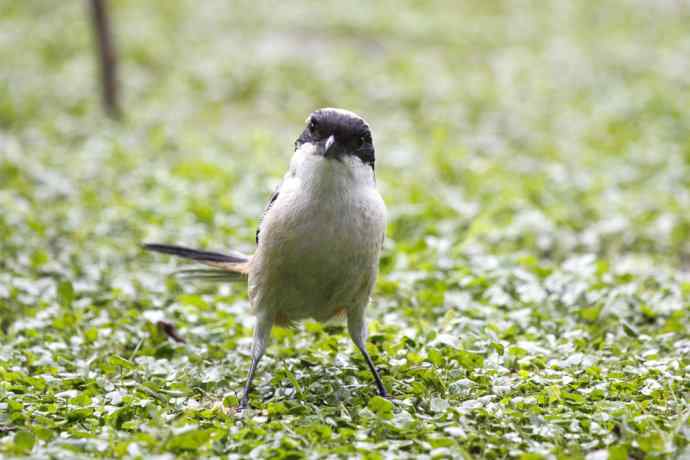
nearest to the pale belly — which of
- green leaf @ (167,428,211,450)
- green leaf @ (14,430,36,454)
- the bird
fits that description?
the bird

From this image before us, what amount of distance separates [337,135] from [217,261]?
1504 millimetres

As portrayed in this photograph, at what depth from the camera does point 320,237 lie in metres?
3.75

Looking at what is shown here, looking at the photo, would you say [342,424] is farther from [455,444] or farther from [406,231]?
[406,231]

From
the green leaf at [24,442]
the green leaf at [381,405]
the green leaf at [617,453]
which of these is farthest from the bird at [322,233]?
the green leaf at [617,453]

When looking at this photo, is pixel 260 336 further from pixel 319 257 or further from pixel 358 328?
pixel 319 257

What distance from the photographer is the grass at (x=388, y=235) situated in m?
3.48

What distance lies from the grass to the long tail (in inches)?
7.5

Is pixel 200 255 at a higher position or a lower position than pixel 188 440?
higher

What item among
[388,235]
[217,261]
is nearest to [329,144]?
[217,261]

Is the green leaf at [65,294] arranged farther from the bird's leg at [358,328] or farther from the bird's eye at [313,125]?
the bird's eye at [313,125]

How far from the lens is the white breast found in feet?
12.3

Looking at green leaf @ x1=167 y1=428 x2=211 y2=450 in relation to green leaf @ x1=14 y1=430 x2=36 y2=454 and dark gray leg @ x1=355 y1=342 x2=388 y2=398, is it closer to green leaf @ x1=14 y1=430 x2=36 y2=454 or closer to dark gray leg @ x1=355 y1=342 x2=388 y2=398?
green leaf @ x1=14 y1=430 x2=36 y2=454

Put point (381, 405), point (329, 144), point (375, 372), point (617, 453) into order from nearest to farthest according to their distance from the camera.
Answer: point (617, 453) → point (381, 405) → point (329, 144) → point (375, 372)

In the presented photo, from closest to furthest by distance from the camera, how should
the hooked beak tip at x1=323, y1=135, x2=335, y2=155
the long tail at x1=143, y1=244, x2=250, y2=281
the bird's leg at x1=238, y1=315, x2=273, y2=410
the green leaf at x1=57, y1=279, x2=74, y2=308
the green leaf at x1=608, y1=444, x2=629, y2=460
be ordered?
Result: 1. the green leaf at x1=608, y1=444, x2=629, y2=460
2. the hooked beak tip at x1=323, y1=135, x2=335, y2=155
3. the bird's leg at x1=238, y1=315, x2=273, y2=410
4. the long tail at x1=143, y1=244, x2=250, y2=281
5. the green leaf at x1=57, y1=279, x2=74, y2=308
